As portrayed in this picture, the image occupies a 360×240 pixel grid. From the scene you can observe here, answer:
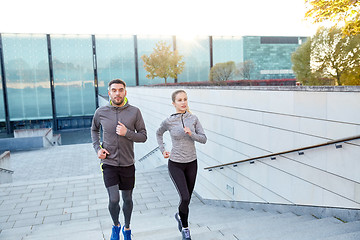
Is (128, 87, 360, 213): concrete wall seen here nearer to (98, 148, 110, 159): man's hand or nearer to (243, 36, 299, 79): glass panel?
(98, 148, 110, 159): man's hand

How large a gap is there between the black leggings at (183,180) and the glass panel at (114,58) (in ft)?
90.4

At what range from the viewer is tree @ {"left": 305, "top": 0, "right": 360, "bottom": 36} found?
7.26 meters

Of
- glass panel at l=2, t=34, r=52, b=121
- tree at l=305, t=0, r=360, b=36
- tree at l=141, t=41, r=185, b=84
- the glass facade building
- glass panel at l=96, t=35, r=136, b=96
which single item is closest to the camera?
tree at l=305, t=0, r=360, b=36

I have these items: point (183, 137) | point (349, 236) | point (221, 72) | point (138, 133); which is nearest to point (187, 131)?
point (183, 137)

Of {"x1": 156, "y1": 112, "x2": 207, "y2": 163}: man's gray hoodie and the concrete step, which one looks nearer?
the concrete step

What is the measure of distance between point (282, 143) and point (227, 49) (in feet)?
93.6

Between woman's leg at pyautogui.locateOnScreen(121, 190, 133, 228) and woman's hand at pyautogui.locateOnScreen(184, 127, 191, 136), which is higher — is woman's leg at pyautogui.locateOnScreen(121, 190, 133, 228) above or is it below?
below

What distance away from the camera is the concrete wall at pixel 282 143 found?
3244 mm

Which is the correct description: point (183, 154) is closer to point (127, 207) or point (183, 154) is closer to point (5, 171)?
point (127, 207)

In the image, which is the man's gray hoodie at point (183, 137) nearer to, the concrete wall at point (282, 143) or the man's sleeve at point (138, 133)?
the man's sleeve at point (138, 133)

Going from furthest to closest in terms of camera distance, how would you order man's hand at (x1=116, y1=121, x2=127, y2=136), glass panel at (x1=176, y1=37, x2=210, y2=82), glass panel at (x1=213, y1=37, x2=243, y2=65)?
glass panel at (x1=213, y1=37, x2=243, y2=65), glass panel at (x1=176, y1=37, x2=210, y2=82), man's hand at (x1=116, y1=121, x2=127, y2=136)

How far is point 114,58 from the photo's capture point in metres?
30.4

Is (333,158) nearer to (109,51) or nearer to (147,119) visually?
(147,119)

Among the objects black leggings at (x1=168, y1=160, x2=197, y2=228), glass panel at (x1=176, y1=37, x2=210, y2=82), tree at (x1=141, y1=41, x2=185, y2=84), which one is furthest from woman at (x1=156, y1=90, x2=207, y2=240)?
glass panel at (x1=176, y1=37, x2=210, y2=82)
